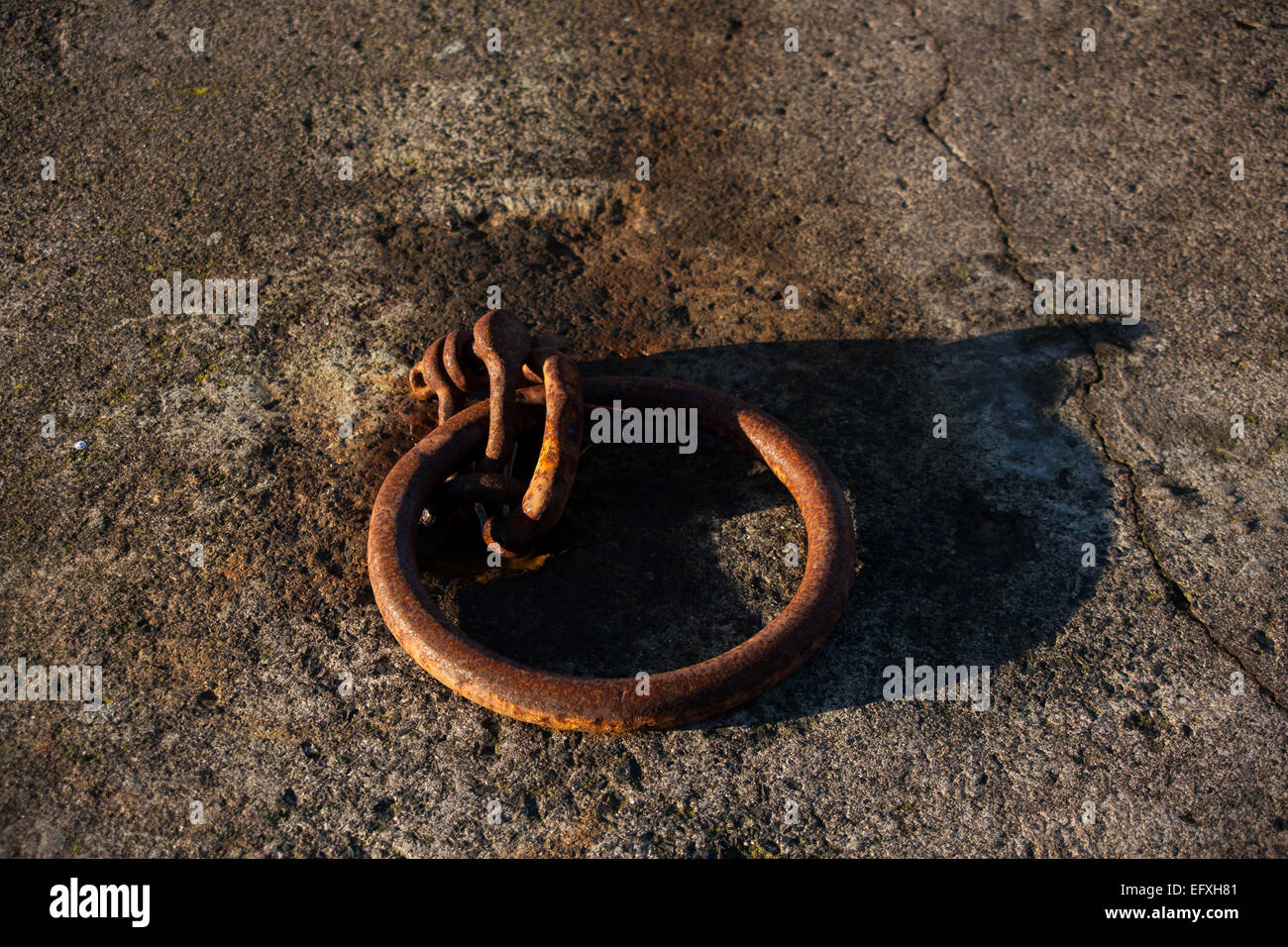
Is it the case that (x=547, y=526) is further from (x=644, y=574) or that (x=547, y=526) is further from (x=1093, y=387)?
(x=1093, y=387)

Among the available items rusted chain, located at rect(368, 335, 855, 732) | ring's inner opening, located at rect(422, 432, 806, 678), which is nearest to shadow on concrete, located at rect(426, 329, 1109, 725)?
ring's inner opening, located at rect(422, 432, 806, 678)

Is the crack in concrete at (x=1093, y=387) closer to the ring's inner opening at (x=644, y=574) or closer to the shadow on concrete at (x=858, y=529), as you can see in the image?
the shadow on concrete at (x=858, y=529)

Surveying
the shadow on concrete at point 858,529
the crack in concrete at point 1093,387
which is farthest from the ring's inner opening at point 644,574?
the crack in concrete at point 1093,387

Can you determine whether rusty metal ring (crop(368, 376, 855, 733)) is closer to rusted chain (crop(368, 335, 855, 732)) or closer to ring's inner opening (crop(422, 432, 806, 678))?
rusted chain (crop(368, 335, 855, 732))

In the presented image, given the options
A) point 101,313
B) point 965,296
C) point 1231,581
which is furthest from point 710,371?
point 101,313

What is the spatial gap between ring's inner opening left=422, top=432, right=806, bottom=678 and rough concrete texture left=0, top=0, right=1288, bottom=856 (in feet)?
0.04

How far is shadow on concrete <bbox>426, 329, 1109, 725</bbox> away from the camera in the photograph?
8.11 ft

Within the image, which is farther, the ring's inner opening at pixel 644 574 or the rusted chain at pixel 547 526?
the ring's inner opening at pixel 644 574

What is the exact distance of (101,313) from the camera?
3184mm

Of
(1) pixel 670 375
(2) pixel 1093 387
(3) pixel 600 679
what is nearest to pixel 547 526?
(3) pixel 600 679

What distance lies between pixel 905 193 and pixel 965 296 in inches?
22.5

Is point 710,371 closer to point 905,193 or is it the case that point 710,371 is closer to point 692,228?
point 692,228

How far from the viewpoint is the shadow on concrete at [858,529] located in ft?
8.11

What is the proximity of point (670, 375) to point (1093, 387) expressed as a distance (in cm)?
129
